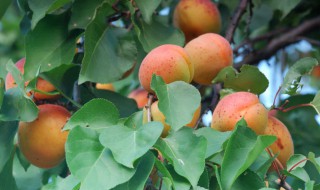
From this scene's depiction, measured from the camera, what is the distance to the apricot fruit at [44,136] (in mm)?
1112

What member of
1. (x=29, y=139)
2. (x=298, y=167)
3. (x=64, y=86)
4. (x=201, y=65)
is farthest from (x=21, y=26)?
(x=298, y=167)

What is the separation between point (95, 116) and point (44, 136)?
0.69 ft

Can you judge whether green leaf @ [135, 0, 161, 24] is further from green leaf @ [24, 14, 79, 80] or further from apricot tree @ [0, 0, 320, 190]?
green leaf @ [24, 14, 79, 80]

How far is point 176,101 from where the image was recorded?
0.92m

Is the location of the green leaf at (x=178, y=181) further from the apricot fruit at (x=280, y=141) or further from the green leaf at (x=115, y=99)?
the green leaf at (x=115, y=99)

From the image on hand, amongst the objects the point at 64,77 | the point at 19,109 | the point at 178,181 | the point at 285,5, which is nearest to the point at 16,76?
the point at 19,109

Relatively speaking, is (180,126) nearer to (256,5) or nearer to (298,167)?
(298,167)

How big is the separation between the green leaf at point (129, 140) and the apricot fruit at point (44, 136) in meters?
0.25

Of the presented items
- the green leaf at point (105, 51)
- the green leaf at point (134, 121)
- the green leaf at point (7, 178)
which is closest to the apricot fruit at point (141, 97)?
the green leaf at point (105, 51)

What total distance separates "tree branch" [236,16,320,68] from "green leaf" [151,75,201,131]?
0.69 m

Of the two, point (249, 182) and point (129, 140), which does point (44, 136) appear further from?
point (249, 182)

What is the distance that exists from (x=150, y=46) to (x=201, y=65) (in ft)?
0.48

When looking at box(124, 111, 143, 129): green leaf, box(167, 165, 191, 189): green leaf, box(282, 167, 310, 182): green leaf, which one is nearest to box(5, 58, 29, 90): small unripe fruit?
box(124, 111, 143, 129): green leaf

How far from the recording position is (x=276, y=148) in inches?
40.7
